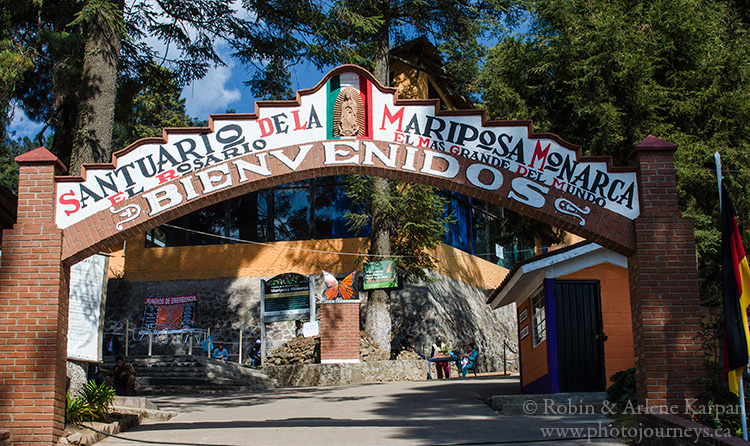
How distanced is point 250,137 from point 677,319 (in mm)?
6109

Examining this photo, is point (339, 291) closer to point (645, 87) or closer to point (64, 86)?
point (64, 86)

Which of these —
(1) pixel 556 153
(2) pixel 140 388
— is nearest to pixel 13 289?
(1) pixel 556 153

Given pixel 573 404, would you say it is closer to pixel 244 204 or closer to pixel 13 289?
pixel 13 289

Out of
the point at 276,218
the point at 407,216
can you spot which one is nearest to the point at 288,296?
the point at 407,216

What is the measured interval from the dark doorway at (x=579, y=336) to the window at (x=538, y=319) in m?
0.48

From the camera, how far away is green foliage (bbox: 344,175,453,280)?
22812mm

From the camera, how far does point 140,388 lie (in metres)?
18.7

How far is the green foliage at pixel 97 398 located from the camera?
9.87 m

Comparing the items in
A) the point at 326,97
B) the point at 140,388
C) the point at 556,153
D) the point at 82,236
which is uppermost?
the point at 326,97

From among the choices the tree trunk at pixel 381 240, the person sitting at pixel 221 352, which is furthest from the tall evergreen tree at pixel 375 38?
the person sitting at pixel 221 352

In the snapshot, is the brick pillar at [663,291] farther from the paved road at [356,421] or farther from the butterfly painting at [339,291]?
the butterfly painting at [339,291]

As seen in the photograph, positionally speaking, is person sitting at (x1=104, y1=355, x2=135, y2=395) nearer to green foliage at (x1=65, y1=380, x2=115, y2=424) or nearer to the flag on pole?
green foliage at (x1=65, y1=380, x2=115, y2=424)

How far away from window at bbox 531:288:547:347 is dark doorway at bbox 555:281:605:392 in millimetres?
481

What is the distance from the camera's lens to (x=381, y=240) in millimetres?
23297
